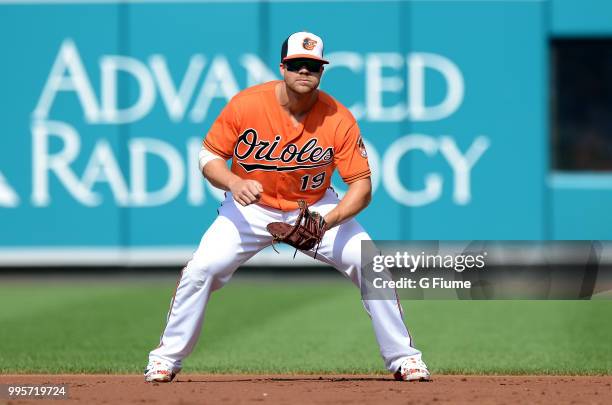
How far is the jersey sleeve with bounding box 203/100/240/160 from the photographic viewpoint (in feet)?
23.9

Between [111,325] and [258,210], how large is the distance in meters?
3.92

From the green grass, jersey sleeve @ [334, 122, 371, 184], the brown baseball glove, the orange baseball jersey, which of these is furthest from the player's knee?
the green grass

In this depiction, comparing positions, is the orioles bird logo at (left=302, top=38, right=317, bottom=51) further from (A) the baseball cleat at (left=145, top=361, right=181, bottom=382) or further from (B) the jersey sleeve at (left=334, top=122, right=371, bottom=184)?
(A) the baseball cleat at (left=145, top=361, right=181, bottom=382)

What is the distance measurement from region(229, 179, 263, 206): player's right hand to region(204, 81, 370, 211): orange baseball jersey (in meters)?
0.40

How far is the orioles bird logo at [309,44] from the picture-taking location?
7.09 meters

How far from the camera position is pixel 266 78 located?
580 inches

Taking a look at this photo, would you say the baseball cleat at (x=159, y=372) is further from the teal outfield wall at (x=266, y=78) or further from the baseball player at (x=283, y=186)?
the teal outfield wall at (x=266, y=78)

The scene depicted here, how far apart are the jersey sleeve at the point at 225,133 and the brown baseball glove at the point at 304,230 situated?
550 mm

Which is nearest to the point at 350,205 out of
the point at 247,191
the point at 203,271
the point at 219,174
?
the point at 247,191

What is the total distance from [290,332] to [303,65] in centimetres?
376

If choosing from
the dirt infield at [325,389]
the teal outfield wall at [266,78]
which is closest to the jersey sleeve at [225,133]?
the dirt infield at [325,389]

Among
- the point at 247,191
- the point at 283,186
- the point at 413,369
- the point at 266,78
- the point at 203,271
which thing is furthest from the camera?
the point at 266,78

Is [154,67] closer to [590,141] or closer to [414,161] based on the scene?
[414,161]

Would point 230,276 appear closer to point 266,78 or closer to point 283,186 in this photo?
point 283,186
